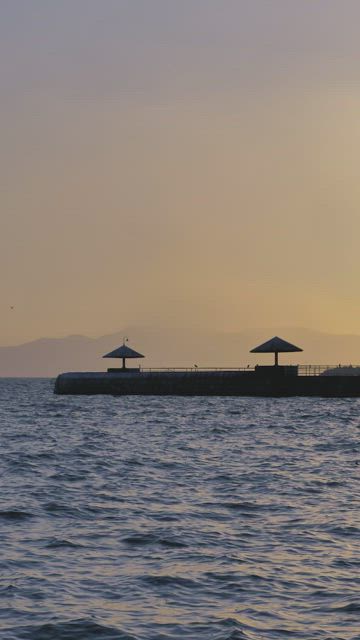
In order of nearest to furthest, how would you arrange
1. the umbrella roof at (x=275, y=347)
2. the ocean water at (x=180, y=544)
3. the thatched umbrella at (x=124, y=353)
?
1. the ocean water at (x=180, y=544)
2. the umbrella roof at (x=275, y=347)
3. the thatched umbrella at (x=124, y=353)

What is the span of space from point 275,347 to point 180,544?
69517 millimetres

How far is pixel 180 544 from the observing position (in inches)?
675

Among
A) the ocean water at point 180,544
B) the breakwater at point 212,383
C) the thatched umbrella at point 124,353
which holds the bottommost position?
the ocean water at point 180,544

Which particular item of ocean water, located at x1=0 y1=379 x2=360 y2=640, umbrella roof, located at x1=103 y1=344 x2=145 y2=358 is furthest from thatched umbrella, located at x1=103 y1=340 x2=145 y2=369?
ocean water, located at x1=0 y1=379 x2=360 y2=640

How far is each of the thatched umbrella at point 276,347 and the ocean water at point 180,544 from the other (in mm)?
48634

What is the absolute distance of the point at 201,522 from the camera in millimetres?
19406

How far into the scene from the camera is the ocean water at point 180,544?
12266 mm

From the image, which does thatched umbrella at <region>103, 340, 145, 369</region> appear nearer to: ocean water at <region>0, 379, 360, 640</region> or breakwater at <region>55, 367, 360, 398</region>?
breakwater at <region>55, 367, 360, 398</region>

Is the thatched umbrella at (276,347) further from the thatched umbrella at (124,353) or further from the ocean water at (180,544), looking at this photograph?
the ocean water at (180,544)

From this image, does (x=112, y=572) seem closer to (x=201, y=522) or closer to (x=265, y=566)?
(x=265, y=566)

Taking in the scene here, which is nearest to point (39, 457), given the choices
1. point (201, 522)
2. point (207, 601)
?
point (201, 522)

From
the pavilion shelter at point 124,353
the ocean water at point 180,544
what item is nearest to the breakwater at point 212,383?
the pavilion shelter at point 124,353

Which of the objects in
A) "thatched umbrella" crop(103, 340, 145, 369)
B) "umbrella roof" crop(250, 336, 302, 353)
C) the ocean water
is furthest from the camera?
"thatched umbrella" crop(103, 340, 145, 369)

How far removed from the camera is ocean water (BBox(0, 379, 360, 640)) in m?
12.3
